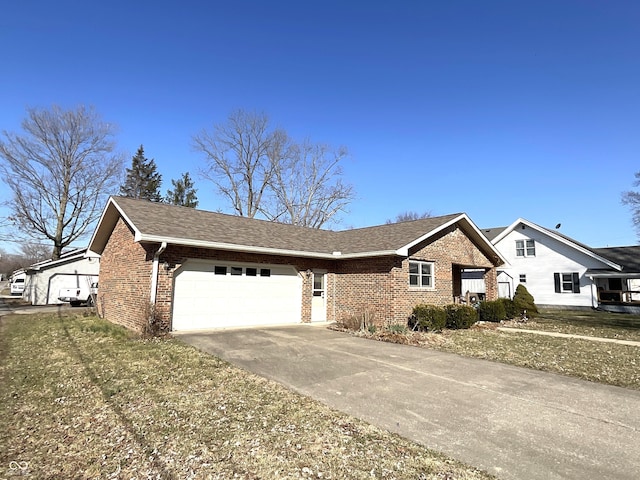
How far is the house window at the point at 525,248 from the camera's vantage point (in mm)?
26688

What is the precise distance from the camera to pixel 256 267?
1301 centimetres

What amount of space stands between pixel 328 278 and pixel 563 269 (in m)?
19.3

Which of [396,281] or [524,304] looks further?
[524,304]

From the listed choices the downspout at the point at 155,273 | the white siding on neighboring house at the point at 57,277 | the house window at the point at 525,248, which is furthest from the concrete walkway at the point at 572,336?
the white siding on neighboring house at the point at 57,277

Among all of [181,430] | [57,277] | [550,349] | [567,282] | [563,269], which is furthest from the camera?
[57,277]

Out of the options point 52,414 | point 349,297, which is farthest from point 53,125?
point 52,414

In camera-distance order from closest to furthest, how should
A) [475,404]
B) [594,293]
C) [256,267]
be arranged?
[475,404], [256,267], [594,293]

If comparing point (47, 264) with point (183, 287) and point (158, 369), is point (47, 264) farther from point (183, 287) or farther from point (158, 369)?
point (158, 369)

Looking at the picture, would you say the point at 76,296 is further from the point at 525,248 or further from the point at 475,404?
the point at 525,248

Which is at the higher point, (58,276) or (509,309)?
(58,276)

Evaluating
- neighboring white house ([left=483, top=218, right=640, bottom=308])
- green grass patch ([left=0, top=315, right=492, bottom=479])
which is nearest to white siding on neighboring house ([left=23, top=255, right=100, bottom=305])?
green grass patch ([left=0, top=315, right=492, bottom=479])

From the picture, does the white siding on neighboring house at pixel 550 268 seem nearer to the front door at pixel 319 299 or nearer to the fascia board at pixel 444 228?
the fascia board at pixel 444 228

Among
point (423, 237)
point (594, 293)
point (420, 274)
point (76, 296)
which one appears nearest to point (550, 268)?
point (594, 293)

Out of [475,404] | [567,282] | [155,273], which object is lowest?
[475,404]
